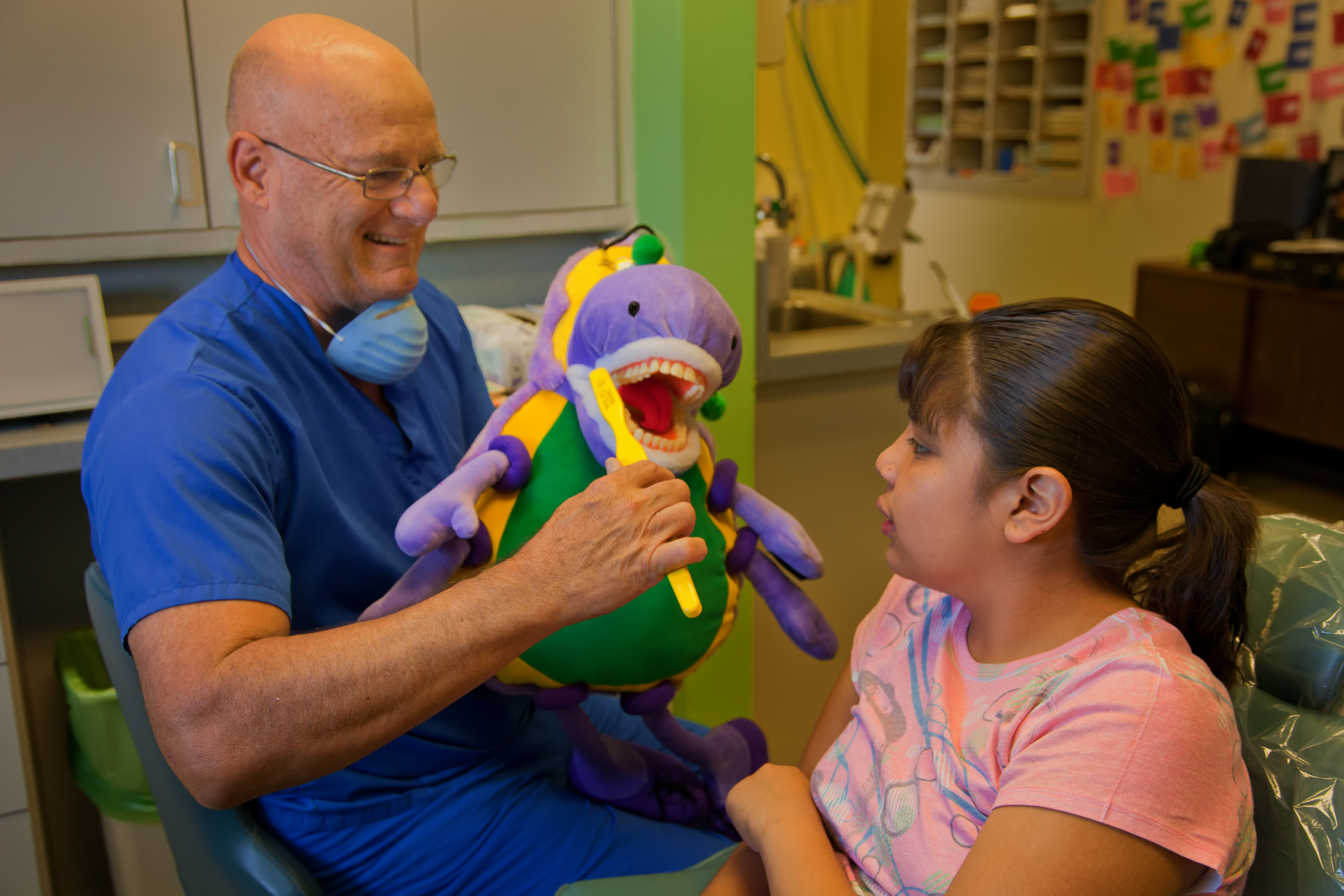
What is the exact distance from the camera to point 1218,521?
916 millimetres

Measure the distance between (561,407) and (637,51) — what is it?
1.10 meters

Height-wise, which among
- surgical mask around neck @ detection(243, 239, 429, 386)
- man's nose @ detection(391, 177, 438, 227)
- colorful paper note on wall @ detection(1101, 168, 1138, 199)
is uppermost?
man's nose @ detection(391, 177, 438, 227)

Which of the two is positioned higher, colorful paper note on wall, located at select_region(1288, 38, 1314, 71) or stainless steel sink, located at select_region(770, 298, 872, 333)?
colorful paper note on wall, located at select_region(1288, 38, 1314, 71)

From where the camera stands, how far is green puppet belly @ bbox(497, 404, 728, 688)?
1.18 m

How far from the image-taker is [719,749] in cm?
139

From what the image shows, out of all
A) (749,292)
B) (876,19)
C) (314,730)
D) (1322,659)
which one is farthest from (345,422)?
(876,19)

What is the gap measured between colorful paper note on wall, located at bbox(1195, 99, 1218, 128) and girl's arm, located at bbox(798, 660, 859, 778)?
202 inches

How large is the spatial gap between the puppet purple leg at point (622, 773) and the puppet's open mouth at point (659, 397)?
316mm

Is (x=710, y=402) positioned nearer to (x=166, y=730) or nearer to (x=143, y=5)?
(x=166, y=730)

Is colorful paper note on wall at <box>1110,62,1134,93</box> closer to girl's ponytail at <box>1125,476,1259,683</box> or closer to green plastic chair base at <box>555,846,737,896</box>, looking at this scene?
girl's ponytail at <box>1125,476,1259,683</box>

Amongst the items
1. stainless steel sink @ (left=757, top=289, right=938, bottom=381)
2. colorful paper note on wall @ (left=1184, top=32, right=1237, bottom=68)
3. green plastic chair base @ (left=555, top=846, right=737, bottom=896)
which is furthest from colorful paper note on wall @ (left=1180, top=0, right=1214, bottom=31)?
green plastic chair base @ (left=555, top=846, right=737, bottom=896)

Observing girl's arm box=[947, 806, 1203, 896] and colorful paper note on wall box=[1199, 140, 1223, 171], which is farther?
colorful paper note on wall box=[1199, 140, 1223, 171]

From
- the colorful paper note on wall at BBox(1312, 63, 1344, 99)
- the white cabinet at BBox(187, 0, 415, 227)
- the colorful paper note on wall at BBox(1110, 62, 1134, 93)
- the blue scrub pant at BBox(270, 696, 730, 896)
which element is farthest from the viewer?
the colorful paper note on wall at BBox(1110, 62, 1134, 93)

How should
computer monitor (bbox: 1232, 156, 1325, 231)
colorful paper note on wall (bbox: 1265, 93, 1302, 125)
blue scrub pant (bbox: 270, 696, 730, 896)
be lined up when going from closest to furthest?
blue scrub pant (bbox: 270, 696, 730, 896), computer monitor (bbox: 1232, 156, 1325, 231), colorful paper note on wall (bbox: 1265, 93, 1302, 125)
